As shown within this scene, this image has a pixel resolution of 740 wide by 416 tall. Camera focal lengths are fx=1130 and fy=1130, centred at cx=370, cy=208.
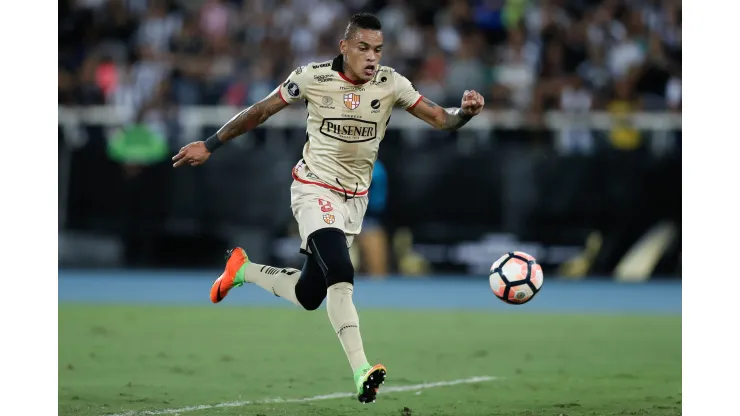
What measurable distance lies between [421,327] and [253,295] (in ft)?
14.2

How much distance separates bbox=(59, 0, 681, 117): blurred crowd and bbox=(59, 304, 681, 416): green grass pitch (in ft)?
16.8

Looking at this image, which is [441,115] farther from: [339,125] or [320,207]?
[320,207]

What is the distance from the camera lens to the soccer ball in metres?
8.51

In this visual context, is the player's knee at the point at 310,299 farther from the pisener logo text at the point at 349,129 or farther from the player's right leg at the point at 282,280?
the pisener logo text at the point at 349,129

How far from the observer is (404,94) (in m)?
8.30

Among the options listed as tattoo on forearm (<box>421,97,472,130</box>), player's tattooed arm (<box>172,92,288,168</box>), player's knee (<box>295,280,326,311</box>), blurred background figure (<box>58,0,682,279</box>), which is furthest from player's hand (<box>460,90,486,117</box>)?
blurred background figure (<box>58,0,682,279</box>)

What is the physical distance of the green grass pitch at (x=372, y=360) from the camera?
8234 millimetres

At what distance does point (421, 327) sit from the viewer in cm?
1330

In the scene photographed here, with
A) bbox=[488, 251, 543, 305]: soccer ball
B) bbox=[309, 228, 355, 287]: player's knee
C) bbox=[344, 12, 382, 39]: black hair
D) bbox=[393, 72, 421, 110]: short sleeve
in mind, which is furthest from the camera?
bbox=[488, 251, 543, 305]: soccer ball

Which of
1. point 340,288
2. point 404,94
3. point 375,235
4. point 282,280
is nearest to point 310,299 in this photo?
point 282,280

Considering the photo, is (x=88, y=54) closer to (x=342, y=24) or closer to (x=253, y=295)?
(x=342, y=24)

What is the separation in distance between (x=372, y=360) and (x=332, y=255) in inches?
119

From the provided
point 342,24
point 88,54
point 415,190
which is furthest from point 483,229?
point 88,54

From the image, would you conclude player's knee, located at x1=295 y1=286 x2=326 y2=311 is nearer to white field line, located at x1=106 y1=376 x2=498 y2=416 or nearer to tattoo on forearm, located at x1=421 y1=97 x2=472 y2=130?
white field line, located at x1=106 y1=376 x2=498 y2=416
